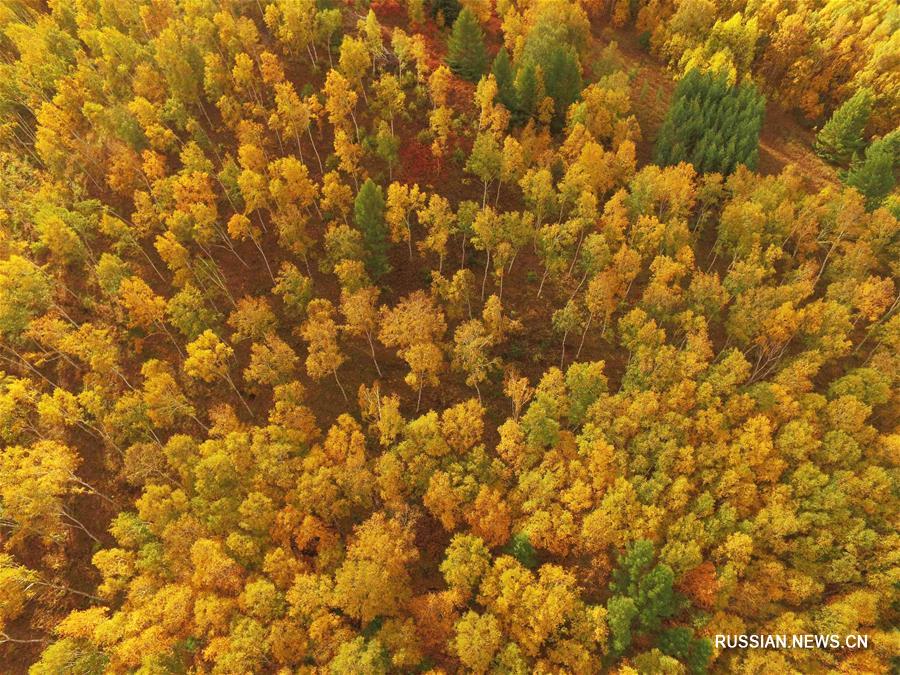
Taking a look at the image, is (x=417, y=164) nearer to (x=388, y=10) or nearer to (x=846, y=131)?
(x=388, y=10)

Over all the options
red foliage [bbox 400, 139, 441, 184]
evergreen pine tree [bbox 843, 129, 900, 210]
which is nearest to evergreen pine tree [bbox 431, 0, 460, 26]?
red foliage [bbox 400, 139, 441, 184]

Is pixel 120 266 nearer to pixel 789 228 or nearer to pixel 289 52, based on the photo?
pixel 289 52

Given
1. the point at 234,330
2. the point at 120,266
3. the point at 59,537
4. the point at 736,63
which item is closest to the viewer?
the point at 59,537

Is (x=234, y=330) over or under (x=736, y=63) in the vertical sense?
under

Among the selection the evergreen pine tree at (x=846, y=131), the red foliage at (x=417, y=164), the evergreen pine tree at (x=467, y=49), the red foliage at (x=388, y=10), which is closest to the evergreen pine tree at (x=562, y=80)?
the evergreen pine tree at (x=467, y=49)

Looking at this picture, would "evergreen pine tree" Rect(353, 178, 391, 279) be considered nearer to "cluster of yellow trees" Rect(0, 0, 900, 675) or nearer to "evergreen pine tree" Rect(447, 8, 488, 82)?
"cluster of yellow trees" Rect(0, 0, 900, 675)

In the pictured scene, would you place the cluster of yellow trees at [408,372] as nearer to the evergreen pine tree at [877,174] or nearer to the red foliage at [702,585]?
the red foliage at [702,585]

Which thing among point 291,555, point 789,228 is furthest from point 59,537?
point 789,228

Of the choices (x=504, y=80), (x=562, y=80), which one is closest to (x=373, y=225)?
(x=504, y=80)
